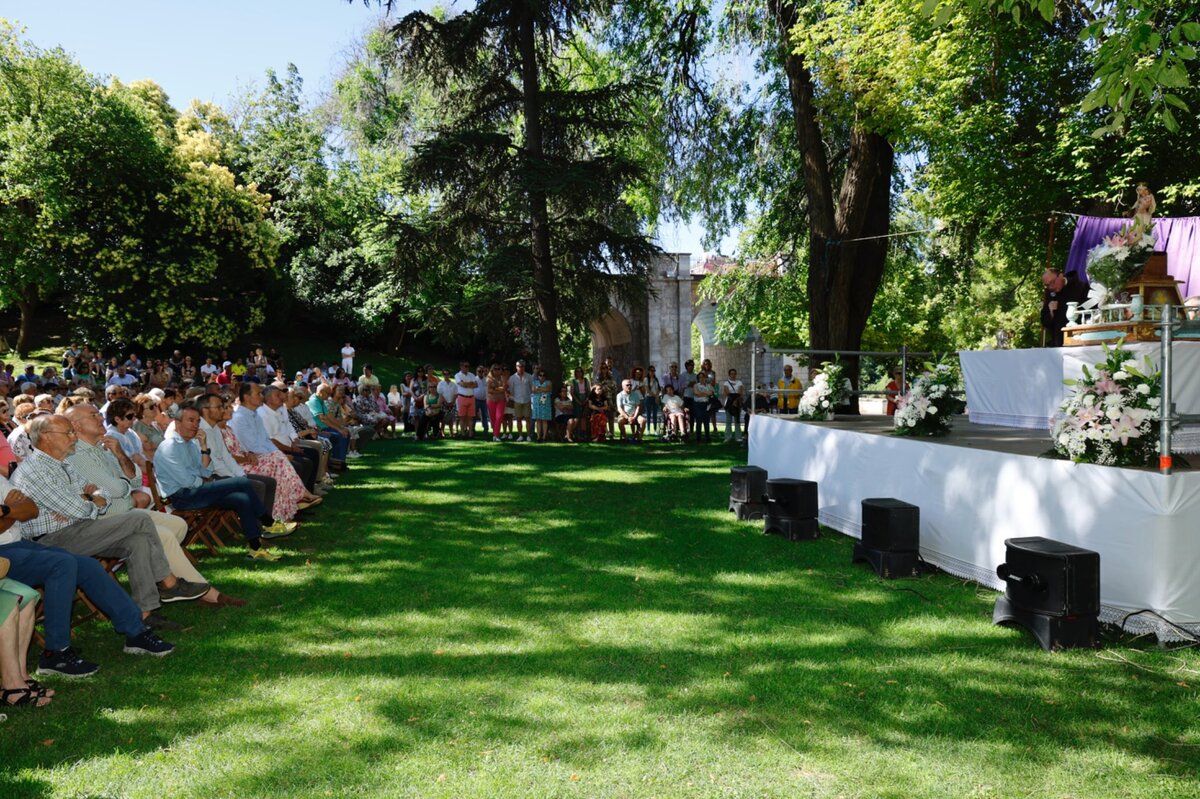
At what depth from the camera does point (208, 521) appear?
7402mm

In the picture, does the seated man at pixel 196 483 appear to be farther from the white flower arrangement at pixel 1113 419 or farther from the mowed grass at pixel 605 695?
the white flower arrangement at pixel 1113 419

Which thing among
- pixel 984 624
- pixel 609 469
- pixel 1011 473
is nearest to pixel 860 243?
pixel 609 469

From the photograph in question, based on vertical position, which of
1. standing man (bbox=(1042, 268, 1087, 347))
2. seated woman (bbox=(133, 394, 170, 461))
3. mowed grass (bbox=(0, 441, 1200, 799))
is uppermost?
standing man (bbox=(1042, 268, 1087, 347))

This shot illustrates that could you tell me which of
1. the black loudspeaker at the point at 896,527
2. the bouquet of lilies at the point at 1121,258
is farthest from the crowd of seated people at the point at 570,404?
the black loudspeaker at the point at 896,527

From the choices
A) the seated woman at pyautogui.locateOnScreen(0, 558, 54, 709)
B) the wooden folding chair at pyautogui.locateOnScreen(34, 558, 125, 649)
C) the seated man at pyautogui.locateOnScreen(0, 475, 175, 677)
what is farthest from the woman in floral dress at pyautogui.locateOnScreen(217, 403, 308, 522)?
the seated woman at pyautogui.locateOnScreen(0, 558, 54, 709)

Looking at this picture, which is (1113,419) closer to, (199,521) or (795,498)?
(795,498)

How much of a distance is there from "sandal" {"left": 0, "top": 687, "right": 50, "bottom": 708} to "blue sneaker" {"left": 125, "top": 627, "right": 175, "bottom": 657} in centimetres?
72

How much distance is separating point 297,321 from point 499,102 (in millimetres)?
23240

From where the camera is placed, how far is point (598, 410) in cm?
1752

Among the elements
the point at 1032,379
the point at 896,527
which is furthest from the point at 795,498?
the point at 1032,379

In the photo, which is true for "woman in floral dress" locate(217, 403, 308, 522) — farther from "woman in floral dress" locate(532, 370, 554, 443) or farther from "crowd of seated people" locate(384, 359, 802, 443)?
"woman in floral dress" locate(532, 370, 554, 443)

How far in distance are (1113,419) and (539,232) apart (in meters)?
13.6

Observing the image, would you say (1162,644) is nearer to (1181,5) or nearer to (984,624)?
(984,624)

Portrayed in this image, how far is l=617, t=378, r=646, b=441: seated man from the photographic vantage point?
1731 cm
